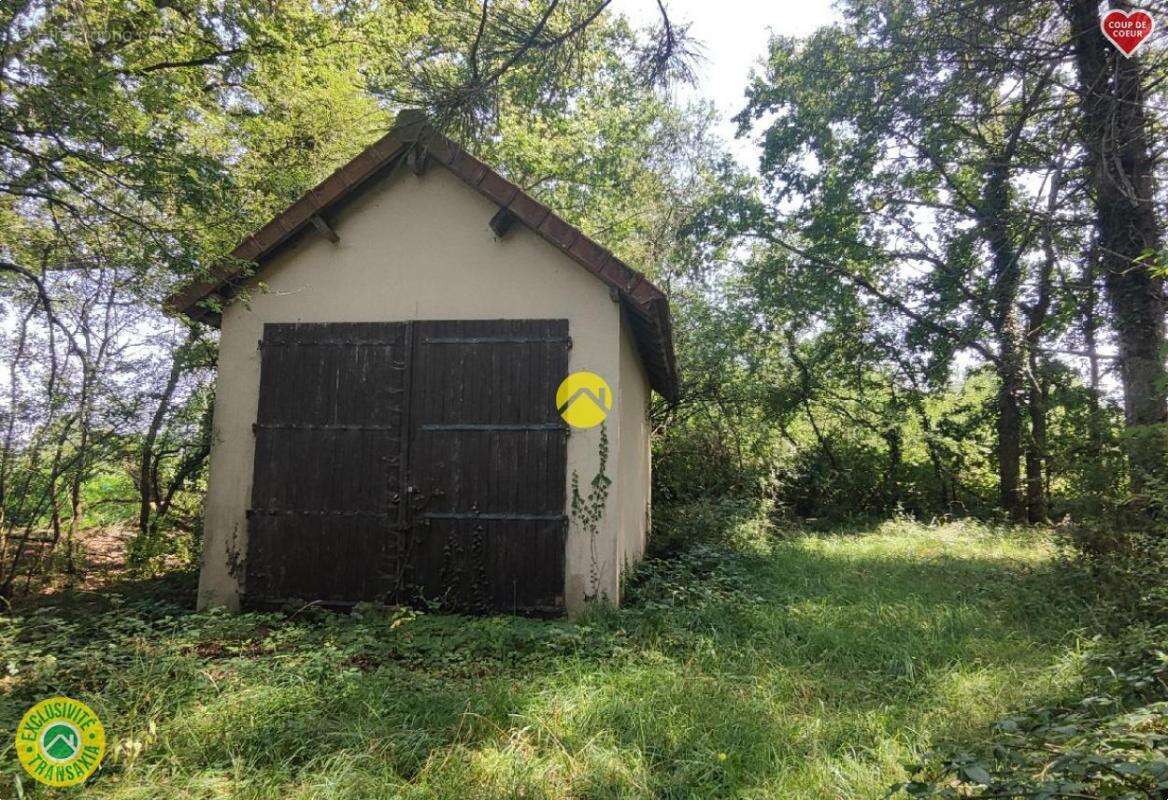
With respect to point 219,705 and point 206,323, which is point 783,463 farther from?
point 219,705

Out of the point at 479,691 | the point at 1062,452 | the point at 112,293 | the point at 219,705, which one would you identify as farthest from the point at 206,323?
the point at 1062,452

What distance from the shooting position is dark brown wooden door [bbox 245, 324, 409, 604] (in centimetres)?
582

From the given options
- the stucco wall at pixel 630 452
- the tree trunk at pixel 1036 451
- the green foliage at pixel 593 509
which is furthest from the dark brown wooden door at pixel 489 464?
the tree trunk at pixel 1036 451

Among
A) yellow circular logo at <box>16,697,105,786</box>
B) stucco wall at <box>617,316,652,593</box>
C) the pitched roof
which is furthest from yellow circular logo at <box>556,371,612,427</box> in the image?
yellow circular logo at <box>16,697,105,786</box>

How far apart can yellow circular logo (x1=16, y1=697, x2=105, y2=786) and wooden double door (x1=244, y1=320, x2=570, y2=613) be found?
3.08 metres

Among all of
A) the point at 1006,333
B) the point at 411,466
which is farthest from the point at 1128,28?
the point at 411,466

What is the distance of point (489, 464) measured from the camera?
226 inches

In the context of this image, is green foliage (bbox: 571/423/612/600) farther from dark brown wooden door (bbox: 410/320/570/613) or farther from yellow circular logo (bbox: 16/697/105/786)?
yellow circular logo (bbox: 16/697/105/786)

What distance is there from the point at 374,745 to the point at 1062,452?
6563 mm

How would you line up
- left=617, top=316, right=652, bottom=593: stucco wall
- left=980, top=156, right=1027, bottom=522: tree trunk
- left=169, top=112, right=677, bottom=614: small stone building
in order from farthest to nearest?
left=980, top=156, right=1027, bottom=522: tree trunk → left=617, top=316, right=652, bottom=593: stucco wall → left=169, top=112, right=677, bottom=614: small stone building

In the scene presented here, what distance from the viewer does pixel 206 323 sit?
6.59 m

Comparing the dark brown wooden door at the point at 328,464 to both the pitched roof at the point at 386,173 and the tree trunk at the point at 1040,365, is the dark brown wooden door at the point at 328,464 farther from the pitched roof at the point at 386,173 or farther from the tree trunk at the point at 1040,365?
the tree trunk at the point at 1040,365

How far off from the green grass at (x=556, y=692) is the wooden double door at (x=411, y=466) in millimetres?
463

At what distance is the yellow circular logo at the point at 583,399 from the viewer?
18.5ft
